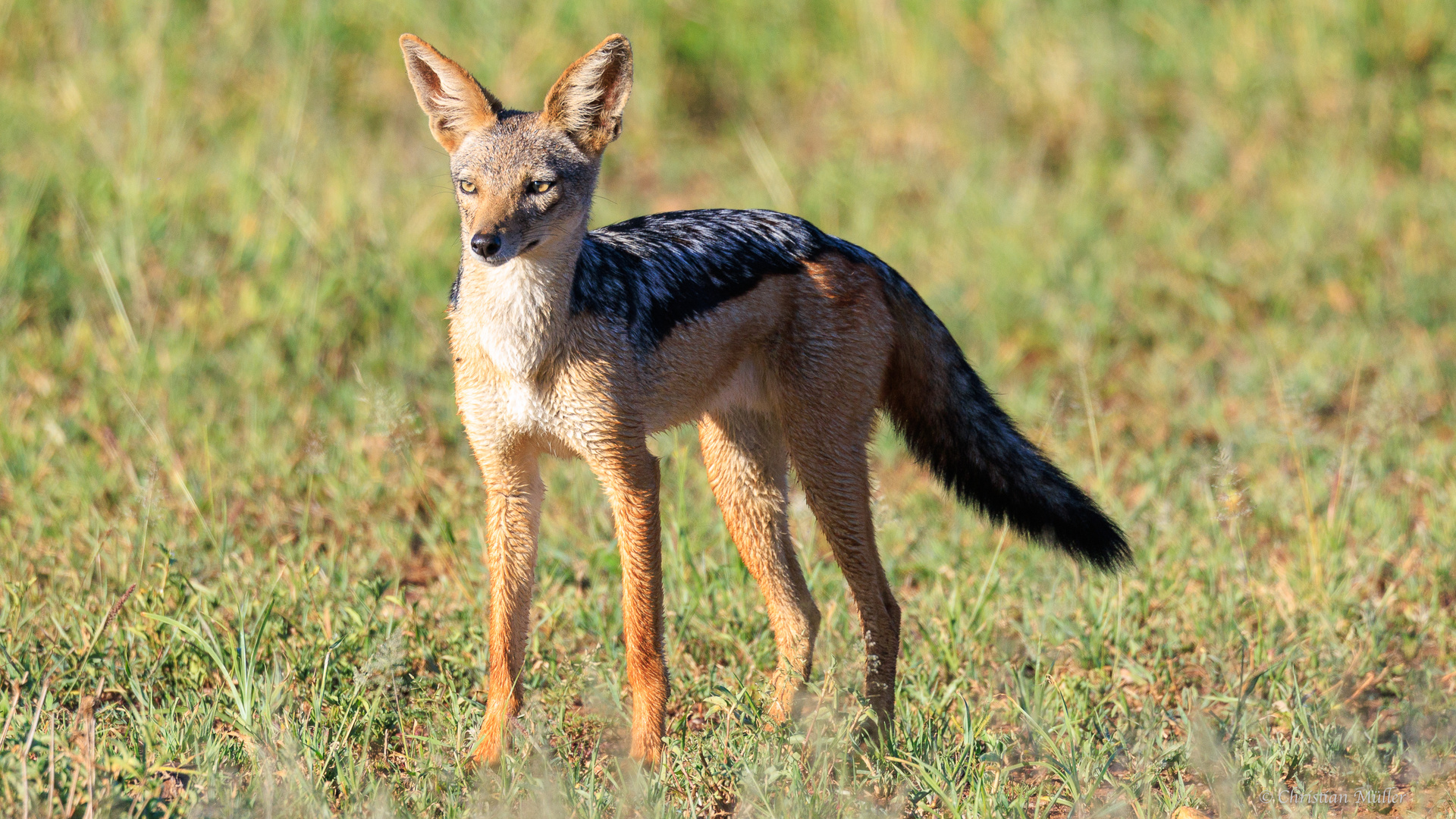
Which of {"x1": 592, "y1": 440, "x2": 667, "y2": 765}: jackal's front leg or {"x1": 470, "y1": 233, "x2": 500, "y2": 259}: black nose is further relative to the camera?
{"x1": 592, "y1": 440, "x2": 667, "y2": 765}: jackal's front leg

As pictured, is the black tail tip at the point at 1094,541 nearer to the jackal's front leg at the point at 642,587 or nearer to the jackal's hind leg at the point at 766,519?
the jackal's hind leg at the point at 766,519

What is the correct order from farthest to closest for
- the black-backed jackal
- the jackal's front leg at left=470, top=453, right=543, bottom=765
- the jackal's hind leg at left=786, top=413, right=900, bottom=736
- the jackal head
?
the jackal's hind leg at left=786, top=413, right=900, bottom=736 → the jackal's front leg at left=470, top=453, right=543, bottom=765 → the black-backed jackal → the jackal head

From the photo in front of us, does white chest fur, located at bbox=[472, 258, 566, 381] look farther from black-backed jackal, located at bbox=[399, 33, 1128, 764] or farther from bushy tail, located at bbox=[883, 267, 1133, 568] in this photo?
bushy tail, located at bbox=[883, 267, 1133, 568]

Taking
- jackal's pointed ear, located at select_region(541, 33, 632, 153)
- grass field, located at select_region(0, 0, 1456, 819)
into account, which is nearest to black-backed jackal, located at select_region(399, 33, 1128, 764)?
jackal's pointed ear, located at select_region(541, 33, 632, 153)

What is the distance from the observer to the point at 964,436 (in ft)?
14.3

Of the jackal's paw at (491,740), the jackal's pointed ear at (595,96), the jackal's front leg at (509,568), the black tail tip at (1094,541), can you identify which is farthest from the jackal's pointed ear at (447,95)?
the black tail tip at (1094,541)

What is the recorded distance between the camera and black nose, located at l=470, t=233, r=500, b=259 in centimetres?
337

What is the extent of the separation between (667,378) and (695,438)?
80.4 inches

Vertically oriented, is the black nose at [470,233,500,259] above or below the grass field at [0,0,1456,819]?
above

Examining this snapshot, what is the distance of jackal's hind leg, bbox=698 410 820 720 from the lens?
4324mm

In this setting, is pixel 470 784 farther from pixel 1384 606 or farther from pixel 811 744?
pixel 1384 606

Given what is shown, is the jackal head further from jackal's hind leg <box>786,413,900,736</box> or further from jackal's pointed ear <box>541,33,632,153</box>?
jackal's hind leg <box>786,413,900,736</box>

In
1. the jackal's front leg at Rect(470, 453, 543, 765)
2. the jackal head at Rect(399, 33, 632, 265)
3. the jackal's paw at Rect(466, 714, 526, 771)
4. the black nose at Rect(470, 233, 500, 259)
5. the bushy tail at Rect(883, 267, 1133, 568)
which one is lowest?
the jackal's paw at Rect(466, 714, 526, 771)

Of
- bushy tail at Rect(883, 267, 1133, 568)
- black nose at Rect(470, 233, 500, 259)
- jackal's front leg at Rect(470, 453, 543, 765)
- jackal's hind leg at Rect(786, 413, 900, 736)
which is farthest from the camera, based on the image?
bushy tail at Rect(883, 267, 1133, 568)
